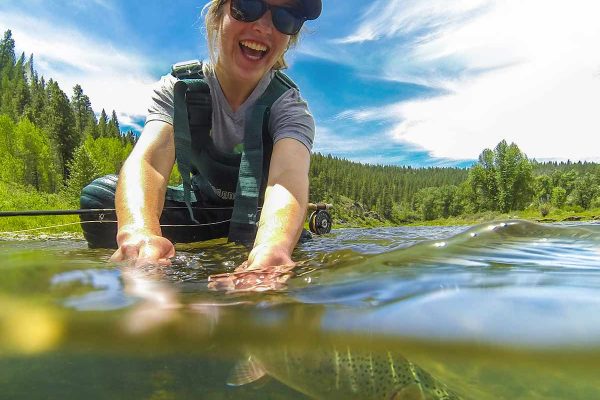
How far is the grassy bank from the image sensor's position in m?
15.9

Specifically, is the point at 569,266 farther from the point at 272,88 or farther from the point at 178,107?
the point at 178,107

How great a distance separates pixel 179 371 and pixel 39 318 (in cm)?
61

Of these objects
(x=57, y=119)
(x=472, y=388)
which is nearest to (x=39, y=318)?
(x=472, y=388)

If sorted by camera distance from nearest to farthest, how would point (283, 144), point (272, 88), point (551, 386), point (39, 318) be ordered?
point (551, 386), point (39, 318), point (283, 144), point (272, 88)

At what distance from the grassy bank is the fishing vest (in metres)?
3.57

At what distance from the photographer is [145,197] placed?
2607mm

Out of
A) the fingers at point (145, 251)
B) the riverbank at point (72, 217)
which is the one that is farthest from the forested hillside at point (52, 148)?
the fingers at point (145, 251)

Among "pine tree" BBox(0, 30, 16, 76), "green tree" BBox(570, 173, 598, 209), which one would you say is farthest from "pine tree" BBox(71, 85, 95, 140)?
"green tree" BBox(570, 173, 598, 209)

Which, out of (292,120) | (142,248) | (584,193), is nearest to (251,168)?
(292,120)

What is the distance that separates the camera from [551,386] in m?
1.58

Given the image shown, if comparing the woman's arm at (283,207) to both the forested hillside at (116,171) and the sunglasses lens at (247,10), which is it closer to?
the sunglasses lens at (247,10)

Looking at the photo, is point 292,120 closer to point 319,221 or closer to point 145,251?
point 145,251

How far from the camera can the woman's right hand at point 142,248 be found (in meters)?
2.22

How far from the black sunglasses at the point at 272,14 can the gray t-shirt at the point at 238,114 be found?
0.50 meters
